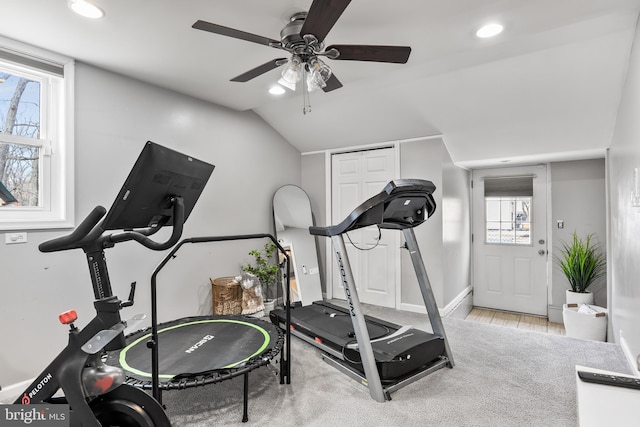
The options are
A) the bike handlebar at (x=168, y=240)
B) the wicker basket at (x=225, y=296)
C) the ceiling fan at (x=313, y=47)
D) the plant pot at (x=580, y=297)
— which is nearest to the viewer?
the bike handlebar at (x=168, y=240)

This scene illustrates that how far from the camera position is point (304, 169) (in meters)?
5.11

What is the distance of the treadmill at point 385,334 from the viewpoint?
2.21 m

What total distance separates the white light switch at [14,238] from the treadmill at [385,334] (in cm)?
211

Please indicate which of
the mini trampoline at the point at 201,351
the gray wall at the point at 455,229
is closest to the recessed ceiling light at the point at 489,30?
the gray wall at the point at 455,229

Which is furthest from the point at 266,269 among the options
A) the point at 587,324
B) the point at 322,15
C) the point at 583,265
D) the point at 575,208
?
the point at 575,208

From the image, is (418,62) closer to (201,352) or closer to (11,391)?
(201,352)

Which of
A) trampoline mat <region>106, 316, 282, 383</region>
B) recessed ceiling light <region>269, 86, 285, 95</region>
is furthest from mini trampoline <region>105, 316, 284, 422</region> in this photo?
recessed ceiling light <region>269, 86, 285, 95</region>

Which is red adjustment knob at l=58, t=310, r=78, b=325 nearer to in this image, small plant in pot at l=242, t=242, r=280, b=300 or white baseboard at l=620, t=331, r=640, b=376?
small plant in pot at l=242, t=242, r=280, b=300

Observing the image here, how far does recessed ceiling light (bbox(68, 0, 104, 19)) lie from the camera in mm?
1918

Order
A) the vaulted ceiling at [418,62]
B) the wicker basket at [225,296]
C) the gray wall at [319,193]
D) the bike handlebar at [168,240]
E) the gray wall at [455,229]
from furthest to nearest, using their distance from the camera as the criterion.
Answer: the gray wall at [319,193]
the gray wall at [455,229]
the wicker basket at [225,296]
the vaulted ceiling at [418,62]
the bike handlebar at [168,240]

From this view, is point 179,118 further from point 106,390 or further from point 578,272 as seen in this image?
point 578,272

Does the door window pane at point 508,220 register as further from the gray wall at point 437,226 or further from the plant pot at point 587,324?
the plant pot at point 587,324

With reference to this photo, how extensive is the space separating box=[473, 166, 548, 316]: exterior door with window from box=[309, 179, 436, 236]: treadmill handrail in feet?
11.2

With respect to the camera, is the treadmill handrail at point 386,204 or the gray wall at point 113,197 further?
the gray wall at point 113,197
